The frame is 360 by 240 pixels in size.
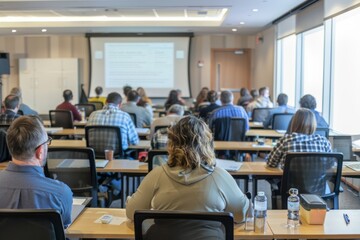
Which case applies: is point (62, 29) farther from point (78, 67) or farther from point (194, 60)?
point (194, 60)

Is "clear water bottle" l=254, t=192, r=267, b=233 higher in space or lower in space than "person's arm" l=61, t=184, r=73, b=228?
lower

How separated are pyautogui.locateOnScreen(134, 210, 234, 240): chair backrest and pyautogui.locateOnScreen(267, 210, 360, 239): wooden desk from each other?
1.67 feet

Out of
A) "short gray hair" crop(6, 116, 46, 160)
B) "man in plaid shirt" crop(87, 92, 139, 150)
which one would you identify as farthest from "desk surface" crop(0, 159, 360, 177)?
"short gray hair" crop(6, 116, 46, 160)

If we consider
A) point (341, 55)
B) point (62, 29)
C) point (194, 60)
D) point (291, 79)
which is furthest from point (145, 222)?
point (194, 60)

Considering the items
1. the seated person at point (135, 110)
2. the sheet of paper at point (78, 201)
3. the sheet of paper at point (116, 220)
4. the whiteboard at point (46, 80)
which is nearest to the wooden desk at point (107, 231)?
the sheet of paper at point (116, 220)

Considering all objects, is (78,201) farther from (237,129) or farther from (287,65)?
(287,65)

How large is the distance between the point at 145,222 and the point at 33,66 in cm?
1203

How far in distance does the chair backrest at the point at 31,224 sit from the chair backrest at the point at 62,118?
540cm

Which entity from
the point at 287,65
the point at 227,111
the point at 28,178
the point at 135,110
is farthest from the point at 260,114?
the point at 28,178

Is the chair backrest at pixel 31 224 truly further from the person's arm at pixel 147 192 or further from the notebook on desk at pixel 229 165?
the notebook on desk at pixel 229 165

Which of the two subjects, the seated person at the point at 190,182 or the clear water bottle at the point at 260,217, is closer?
the seated person at the point at 190,182

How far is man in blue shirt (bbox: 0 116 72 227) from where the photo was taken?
6.86 feet

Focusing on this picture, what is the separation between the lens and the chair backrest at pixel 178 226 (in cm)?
180

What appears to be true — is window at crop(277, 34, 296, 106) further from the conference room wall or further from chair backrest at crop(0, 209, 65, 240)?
chair backrest at crop(0, 209, 65, 240)
